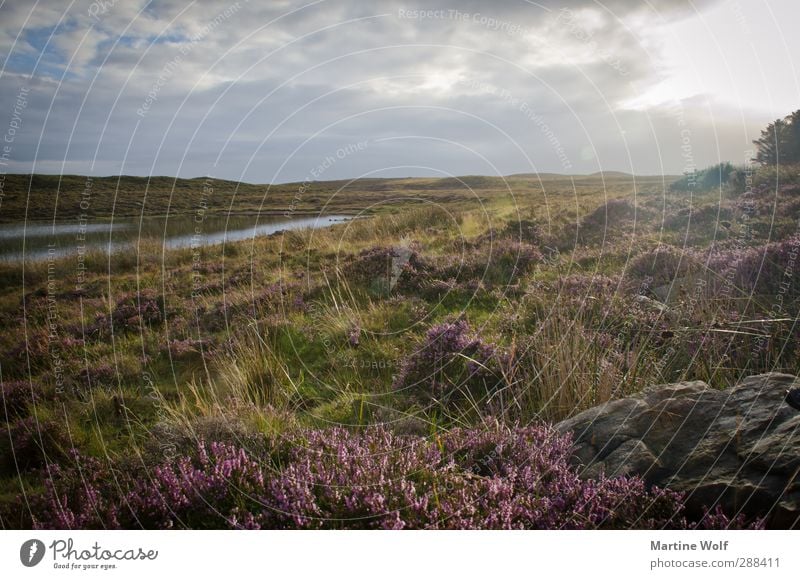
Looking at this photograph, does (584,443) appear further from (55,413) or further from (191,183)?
(191,183)

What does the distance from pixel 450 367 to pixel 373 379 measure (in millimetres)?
877

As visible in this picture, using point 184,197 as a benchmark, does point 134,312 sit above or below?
below

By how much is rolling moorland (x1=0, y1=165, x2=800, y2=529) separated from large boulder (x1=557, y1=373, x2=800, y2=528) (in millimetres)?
126

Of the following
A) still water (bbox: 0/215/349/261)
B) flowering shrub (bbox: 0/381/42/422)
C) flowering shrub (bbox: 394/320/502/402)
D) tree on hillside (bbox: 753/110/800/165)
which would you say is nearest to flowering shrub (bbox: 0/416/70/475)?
flowering shrub (bbox: 0/381/42/422)

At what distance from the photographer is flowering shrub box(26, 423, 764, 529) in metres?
2.88

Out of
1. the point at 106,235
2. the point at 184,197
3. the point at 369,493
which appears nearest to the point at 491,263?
the point at 369,493

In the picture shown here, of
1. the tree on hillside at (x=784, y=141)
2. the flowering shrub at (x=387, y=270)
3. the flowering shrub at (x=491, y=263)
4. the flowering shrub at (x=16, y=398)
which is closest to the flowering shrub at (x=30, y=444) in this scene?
the flowering shrub at (x=16, y=398)

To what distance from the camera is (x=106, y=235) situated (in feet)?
73.6

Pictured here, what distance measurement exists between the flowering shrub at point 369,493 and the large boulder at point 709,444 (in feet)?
0.47

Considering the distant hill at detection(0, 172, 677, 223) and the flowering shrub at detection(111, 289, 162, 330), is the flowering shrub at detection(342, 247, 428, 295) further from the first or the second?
the flowering shrub at detection(111, 289, 162, 330)

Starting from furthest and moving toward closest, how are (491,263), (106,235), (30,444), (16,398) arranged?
(106,235) < (491,263) < (16,398) < (30,444)

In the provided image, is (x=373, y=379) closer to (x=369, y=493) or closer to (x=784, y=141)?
(x=369, y=493)

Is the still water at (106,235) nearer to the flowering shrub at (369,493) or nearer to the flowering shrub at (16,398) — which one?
the flowering shrub at (16,398)

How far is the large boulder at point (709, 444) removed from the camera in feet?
8.76
